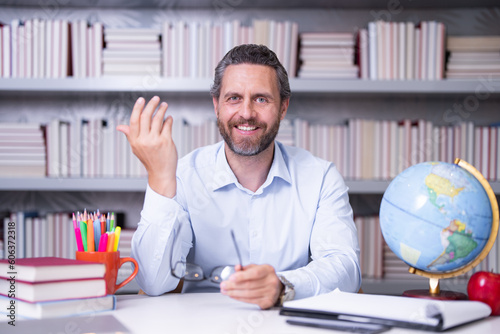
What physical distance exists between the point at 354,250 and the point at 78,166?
4.46 ft

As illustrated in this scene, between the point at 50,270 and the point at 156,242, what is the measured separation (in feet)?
1.07

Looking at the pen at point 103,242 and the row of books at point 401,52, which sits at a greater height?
the row of books at point 401,52

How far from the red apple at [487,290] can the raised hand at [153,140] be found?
0.70 m

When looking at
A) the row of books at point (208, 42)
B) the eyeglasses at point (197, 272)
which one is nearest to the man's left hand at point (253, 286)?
the eyeglasses at point (197, 272)

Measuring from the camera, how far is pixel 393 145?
2.25m

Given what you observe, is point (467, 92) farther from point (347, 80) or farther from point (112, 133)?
point (112, 133)

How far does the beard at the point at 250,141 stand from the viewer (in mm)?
1568

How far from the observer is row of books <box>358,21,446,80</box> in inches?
86.7

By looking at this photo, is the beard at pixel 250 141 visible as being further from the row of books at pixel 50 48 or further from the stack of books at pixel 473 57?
the stack of books at pixel 473 57

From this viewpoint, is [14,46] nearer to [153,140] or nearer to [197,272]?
[153,140]

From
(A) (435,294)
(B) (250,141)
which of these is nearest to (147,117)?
(B) (250,141)

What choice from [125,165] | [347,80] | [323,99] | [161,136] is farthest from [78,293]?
[323,99]

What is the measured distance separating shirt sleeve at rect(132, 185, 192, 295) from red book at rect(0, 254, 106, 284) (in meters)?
0.23

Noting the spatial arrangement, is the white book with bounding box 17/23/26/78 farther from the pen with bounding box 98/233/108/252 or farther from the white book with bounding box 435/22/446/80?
the white book with bounding box 435/22/446/80
